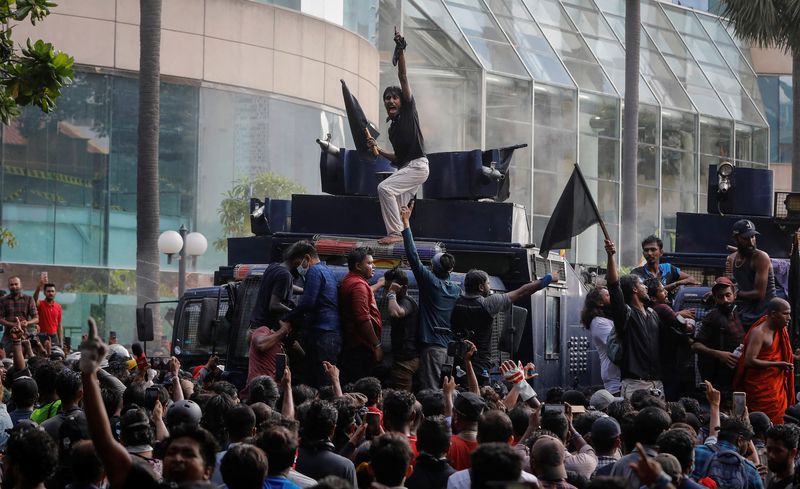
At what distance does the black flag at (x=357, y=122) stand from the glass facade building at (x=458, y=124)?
17.6 meters

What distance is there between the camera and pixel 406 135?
13.4 m

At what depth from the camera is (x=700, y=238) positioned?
16.7 meters

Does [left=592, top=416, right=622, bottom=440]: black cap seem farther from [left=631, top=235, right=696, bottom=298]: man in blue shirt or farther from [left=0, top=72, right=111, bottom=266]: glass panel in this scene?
[left=0, top=72, right=111, bottom=266]: glass panel

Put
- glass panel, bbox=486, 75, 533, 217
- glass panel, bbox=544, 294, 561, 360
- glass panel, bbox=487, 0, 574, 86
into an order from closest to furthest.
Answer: glass panel, bbox=544, 294, 561, 360, glass panel, bbox=486, 75, 533, 217, glass panel, bbox=487, 0, 574, 86

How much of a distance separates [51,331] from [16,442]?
536 inches

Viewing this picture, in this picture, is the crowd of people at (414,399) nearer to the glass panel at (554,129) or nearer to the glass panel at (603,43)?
the glass panel at (554,129)

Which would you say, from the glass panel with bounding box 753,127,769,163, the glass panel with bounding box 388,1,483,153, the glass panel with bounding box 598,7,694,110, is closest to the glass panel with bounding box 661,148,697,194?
the glass panel with bounding box 598,7,694,110

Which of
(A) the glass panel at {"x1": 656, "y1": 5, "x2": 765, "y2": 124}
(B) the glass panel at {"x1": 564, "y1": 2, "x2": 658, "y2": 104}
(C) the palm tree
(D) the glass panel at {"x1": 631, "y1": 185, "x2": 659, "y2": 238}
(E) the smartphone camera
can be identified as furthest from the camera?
(A) the glass panel at {"x1": 656, "y1": 5, "x2": 765, "y2": 124}

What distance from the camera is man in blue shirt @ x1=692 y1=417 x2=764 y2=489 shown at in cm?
781

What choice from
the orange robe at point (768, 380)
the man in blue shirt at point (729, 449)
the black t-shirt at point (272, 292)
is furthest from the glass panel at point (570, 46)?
the man in blue shirt at point (729, 449)

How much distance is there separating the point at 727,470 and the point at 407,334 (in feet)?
15.1

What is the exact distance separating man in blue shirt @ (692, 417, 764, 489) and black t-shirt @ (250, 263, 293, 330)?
4.49 meters

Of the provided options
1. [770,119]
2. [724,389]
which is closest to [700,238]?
[724,389]

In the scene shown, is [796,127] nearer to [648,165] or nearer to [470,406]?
[648,165]
